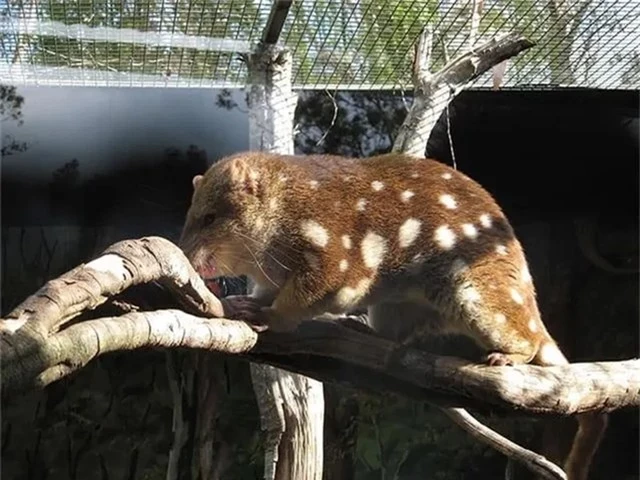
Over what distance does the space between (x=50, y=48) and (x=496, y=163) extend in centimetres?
160

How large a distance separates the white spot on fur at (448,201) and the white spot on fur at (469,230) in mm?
45

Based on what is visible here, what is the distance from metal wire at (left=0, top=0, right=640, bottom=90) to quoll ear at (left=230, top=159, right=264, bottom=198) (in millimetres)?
536

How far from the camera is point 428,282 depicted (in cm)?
186

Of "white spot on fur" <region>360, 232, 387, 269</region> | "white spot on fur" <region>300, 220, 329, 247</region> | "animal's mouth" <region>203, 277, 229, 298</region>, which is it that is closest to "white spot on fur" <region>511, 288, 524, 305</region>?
"white spot on fur" <region>360, 232, 387, 269</region>

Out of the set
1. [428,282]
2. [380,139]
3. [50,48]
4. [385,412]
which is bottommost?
[385,412]

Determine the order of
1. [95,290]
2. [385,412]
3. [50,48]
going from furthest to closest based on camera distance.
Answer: [385,412], [50,48], [95,290]

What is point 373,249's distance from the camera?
1.83 meters

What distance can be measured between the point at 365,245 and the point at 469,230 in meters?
0.21

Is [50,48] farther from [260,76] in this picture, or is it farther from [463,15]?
[463,15]

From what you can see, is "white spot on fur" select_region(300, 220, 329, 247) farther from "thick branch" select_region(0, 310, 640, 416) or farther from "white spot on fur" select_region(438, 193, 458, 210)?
"white spot on fur" select_region(438, 193, 458, 210)

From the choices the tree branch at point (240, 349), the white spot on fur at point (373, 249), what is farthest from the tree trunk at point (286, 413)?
the white spot on fur at point (373, 249)

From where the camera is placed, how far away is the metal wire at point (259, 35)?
2227 millimetres

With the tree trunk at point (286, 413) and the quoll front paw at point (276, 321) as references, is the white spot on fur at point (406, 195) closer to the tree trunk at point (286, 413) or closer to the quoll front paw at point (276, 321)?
the quoll front paw at point (276, 321)

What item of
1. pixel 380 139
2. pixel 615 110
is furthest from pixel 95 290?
pixel 615 110
